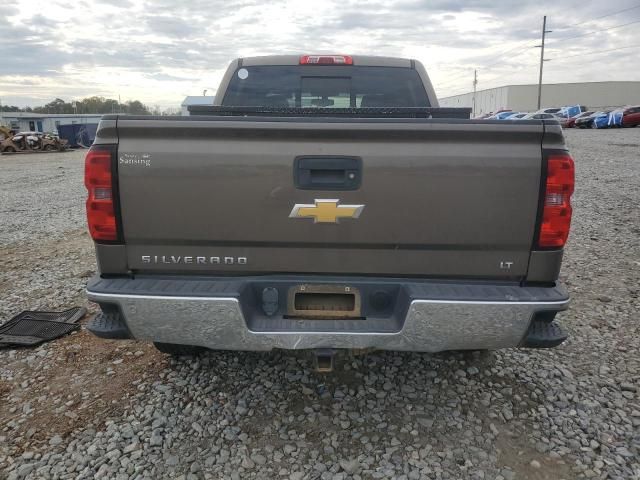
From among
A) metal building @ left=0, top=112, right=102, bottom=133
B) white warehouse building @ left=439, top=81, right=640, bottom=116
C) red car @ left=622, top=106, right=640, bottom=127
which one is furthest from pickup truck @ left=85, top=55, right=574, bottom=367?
white warehouse building @ left=439, top=81, right=640, bottom=116

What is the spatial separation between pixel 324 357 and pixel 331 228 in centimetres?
68

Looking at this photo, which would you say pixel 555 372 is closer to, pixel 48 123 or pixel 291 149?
pixel 291 149

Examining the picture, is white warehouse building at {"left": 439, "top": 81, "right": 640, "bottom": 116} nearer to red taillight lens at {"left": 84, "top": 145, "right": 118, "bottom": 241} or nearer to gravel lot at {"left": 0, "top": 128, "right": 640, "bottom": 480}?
gravel lot at {"left": 0, "top": 128, "right": 640, "bottom": 480}

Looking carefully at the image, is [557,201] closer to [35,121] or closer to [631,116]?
[631,116]

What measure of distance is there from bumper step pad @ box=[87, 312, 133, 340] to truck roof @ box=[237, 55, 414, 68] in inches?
118

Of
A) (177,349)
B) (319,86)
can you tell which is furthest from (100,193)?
(319,86)

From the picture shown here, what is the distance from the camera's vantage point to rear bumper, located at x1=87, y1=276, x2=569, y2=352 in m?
2.43

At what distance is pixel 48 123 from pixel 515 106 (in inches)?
3026

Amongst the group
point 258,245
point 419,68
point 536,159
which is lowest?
point 258,245

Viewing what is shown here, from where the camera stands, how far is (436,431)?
2857 mm

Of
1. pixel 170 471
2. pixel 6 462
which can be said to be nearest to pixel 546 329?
pixel 170 471

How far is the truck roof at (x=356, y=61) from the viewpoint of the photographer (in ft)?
15.3

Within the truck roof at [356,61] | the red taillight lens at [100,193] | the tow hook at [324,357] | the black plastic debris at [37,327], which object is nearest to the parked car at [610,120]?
the truck roof at [356,61]

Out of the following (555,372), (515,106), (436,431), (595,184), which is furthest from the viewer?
(515,106)
